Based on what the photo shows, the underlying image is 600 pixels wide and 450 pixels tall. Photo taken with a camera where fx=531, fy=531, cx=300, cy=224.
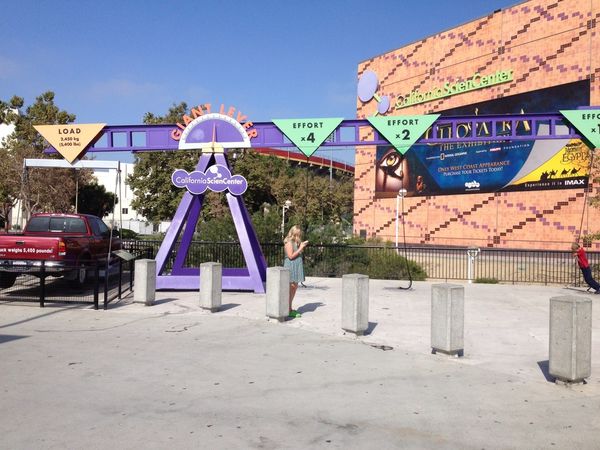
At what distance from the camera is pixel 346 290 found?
837 centimetres

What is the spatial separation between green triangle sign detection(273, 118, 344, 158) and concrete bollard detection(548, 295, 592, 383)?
23.9ft

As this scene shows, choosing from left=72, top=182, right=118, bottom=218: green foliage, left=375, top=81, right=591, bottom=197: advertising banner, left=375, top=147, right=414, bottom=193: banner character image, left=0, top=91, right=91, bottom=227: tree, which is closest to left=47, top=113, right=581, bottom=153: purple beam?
left=375, top=81, right=591, bottom=197: advertising banner

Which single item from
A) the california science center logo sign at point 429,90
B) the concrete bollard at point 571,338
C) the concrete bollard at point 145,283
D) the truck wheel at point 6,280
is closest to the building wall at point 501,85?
the california science center logo sign at point 429,90

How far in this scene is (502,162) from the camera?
3225cm

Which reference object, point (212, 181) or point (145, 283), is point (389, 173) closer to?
point (212, 181)

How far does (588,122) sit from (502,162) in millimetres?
21839

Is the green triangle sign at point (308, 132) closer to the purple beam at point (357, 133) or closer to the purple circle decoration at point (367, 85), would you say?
the purple beam at point (357, 133)

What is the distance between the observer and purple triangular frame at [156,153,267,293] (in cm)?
1280

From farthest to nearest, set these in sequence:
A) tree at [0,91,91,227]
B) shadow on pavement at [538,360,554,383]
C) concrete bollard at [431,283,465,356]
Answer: tree at [0,91,91,227]
concrete bollard at [431,283,465,356]
shadow on pavement at [538,360,554,383]

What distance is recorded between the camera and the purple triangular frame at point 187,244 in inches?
504

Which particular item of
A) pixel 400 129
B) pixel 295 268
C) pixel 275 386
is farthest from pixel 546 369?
pixel 400 129

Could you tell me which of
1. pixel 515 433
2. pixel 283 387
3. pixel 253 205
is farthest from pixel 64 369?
pixel 253 205

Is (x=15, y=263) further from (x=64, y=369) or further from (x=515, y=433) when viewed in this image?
(x=515, y=433)

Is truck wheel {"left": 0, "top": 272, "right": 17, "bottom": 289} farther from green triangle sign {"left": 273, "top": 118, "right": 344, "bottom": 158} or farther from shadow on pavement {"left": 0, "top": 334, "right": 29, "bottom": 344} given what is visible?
green triangle sign {"left": 273, "top": 118, "right": 344, "bottom": 158}
